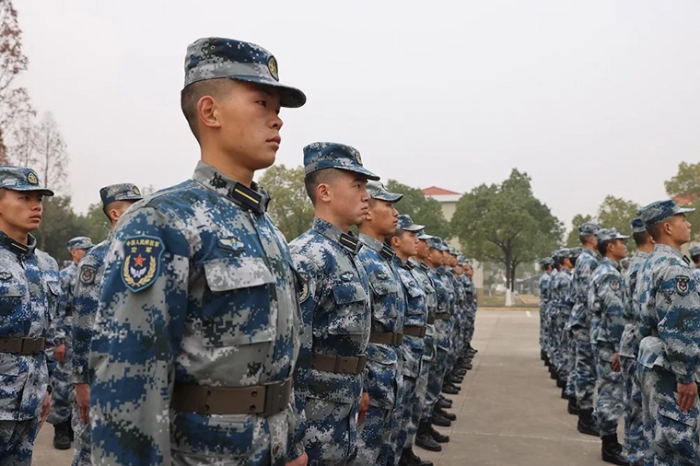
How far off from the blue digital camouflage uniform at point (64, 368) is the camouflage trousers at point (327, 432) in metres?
4.40

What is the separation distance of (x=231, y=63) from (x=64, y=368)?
632 centimetres

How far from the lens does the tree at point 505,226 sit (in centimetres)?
4066

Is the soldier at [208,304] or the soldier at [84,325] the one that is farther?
the soldier at [84,325]

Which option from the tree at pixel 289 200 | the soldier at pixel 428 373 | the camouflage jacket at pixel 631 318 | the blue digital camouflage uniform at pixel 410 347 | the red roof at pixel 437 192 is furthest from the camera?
the red roof at pixel 437 192

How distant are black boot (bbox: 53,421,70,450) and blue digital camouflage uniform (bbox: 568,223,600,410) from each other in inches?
225

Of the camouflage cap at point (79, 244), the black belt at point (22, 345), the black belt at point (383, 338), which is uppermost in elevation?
the camouflage cap at point (79, 244)

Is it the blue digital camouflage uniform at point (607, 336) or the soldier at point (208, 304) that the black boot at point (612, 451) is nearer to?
the blue digital camouflage uniform at point (607, 336)

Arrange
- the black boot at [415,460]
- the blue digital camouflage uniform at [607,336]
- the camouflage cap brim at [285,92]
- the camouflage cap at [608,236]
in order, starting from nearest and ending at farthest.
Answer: the camouflage cap brim at [285,92] → the black boot at [415,460] → the blue digital camouflage uniform at [607,336] → the camouflage cap at [608,236]

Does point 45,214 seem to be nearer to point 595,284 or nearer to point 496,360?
point 496,360

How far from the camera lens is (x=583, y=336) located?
782cm

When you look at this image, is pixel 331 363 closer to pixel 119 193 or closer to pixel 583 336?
pixel 119 193

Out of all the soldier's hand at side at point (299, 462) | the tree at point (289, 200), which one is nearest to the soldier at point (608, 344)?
the soldier's hand at side at point (299, 462)

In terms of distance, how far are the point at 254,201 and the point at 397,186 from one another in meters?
49.6

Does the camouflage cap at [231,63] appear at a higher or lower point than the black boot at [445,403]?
higher
